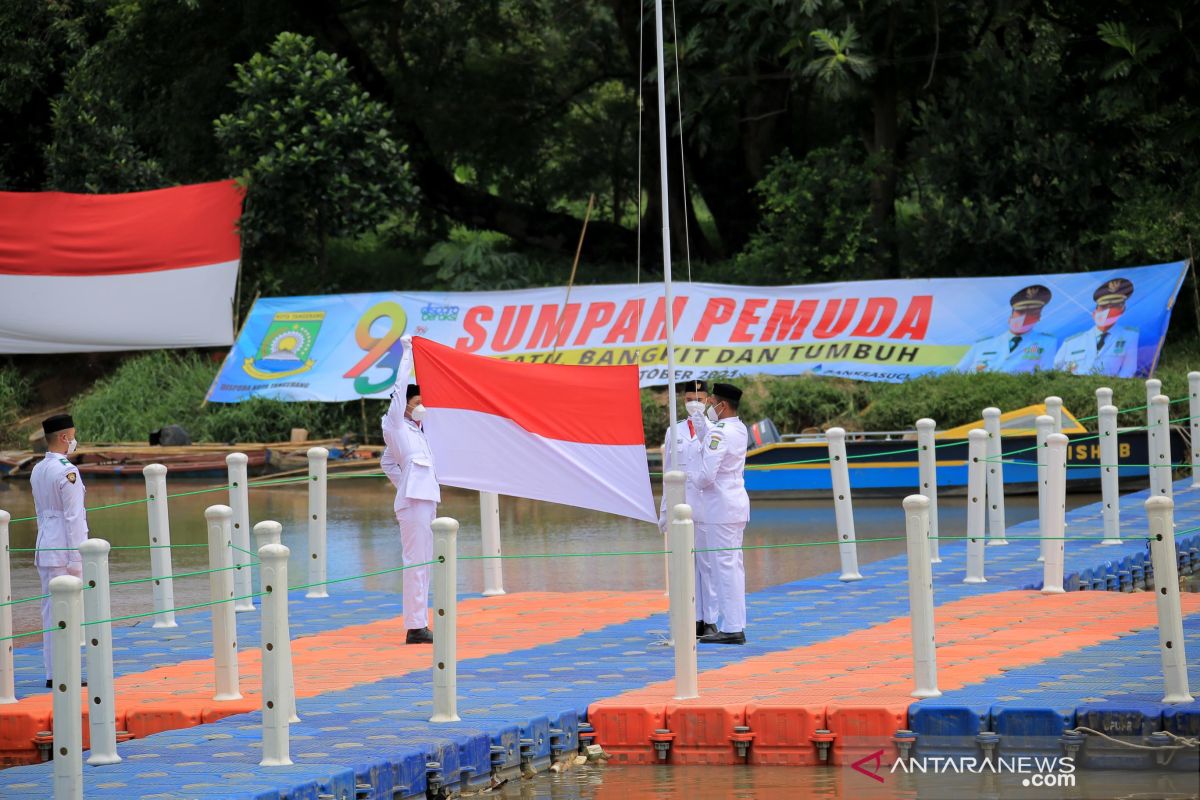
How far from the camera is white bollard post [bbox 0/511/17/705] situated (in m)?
10.6

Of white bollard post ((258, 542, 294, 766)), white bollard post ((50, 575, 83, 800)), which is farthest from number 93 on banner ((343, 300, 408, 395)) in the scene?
white bollard post ((50, 575, 83, 800))

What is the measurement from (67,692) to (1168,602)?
221 inches

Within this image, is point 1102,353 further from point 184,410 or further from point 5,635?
point 5,635

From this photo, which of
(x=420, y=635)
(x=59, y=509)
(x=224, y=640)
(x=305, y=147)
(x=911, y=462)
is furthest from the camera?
(x=305, y=147)

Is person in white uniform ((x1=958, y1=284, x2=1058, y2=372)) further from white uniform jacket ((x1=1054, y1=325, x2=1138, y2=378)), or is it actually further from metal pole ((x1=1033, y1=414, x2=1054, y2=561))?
metal pole ((x1=1033, y1=414, x2=1054, y2=561))

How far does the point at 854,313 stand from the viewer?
90.7ft

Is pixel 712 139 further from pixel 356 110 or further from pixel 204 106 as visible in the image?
pixel 204 106

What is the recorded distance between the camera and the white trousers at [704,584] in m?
12.1

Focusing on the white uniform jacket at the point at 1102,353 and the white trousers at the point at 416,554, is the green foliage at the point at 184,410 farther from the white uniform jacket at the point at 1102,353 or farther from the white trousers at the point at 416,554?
the white trousers at the point at 416,554

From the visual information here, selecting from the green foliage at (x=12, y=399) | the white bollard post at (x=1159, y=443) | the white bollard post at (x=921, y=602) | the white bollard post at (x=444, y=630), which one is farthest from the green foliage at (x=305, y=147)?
the white bollard post at (x=921, y=602)

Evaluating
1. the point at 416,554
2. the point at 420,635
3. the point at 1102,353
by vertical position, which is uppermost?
the point at 1102,353

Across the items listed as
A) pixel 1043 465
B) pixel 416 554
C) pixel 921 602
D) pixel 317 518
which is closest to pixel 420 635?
pixel 416 554

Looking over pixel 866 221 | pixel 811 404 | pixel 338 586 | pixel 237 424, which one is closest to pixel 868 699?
pixel 338 586

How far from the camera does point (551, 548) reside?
63.5 ft
